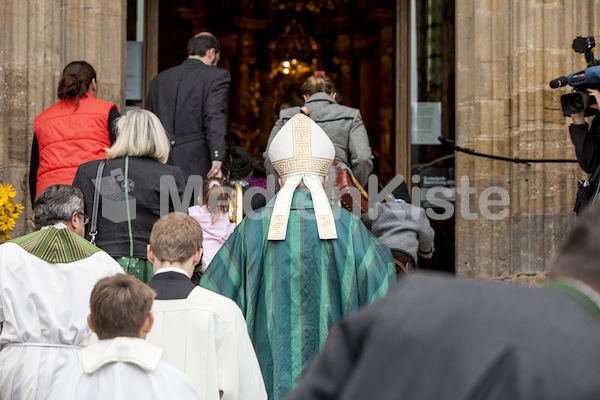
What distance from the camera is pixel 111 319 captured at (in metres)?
3.49

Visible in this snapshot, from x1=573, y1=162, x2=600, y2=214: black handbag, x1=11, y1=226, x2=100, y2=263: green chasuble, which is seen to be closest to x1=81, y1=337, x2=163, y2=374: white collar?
x1=11, y1=226, x2=100, y2=263: green chasuble

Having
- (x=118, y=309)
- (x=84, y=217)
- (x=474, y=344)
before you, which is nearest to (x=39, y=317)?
(x=84, y=217)

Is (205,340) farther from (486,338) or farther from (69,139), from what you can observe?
(69,139)

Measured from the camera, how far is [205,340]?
4.16 metres

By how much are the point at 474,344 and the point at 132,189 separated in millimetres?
4457

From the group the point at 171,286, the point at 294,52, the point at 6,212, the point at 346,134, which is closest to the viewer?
the point at 171,286

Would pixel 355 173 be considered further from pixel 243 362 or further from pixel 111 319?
pixel 111 319

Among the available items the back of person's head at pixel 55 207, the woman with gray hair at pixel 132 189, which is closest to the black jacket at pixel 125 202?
the woman with gray hair at pixel 132 189

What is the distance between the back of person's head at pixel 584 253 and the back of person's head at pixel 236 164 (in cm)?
643

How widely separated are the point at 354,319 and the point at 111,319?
1.97 m

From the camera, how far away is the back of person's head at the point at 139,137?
232 inches

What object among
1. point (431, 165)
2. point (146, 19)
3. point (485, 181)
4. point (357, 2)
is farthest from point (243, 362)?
point (357, 2)

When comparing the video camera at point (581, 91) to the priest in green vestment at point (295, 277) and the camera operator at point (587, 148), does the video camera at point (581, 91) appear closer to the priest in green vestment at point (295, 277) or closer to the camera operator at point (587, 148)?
the camera operator at point (587, 148)

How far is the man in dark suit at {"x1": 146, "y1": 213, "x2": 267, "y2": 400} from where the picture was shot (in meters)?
4.17
